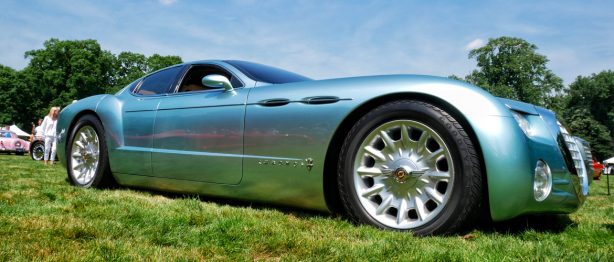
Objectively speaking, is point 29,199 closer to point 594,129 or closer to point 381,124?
point 381,124

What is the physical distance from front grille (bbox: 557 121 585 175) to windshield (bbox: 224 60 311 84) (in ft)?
6.78

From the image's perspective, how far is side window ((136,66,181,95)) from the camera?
14.4ft

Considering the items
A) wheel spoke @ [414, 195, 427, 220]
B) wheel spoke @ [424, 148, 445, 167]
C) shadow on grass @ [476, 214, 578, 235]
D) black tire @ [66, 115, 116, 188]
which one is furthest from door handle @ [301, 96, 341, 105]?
black tire @ [66, 115, 116, 188]

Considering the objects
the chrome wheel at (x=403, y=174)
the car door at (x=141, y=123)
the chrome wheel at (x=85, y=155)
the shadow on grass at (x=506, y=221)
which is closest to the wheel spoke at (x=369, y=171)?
the chrome wheel at (x=403, y=174)

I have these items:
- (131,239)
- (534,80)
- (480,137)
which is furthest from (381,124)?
(534,80)

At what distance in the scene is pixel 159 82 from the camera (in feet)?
14.8

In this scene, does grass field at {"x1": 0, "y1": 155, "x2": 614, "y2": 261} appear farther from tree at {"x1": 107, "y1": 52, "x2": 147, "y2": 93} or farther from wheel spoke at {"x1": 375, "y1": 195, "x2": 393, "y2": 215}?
tree at {"x1": 107, "y1": 52, "x2": 147, "y2": 93}

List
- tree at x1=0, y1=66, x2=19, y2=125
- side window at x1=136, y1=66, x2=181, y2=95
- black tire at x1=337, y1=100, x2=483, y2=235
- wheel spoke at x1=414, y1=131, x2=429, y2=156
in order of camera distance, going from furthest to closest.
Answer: tree at x1=0, y1=66, x2=19, y2=125, side window at x1=136, y1=66, x2=181, y2=95, wheel spoke at x1=414, y1=131, x2=429, y2=156, black tire at x1=337, y1=100, x2=483, y2=235

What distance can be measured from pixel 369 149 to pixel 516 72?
49.1 metres

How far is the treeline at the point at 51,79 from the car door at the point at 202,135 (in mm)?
41650

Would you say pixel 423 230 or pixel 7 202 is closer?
pixel 423 230

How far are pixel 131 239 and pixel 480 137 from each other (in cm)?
187

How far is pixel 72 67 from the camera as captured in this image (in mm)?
42188

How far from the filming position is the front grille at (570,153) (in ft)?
8.99
